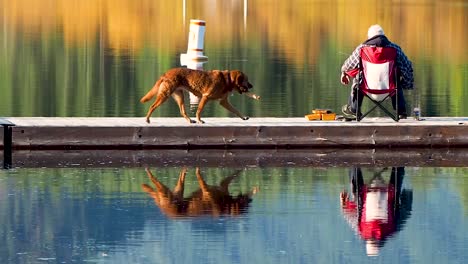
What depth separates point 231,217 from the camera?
16094mm

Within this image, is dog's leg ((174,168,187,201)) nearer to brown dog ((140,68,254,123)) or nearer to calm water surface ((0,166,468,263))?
calm water surface ((0,166,468,263))

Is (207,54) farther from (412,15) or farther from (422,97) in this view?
(412,15)

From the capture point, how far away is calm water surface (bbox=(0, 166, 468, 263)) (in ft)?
47.0

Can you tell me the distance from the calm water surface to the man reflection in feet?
0.06

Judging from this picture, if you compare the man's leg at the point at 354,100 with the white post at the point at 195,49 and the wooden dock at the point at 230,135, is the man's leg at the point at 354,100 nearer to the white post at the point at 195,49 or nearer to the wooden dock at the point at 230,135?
the wooden dock at the point at 230,135

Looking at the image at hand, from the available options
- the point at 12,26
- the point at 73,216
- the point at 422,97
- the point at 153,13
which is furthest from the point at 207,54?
the point at 153,13

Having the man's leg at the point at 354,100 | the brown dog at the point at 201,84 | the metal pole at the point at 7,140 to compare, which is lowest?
the metal pole at the point at 7,140

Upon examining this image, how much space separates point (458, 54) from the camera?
45.8 meters

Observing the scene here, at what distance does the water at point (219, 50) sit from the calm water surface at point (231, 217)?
22.9ft

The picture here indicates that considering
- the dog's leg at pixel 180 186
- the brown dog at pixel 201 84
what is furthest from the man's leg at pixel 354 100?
the dog's leg at pixel 180 186

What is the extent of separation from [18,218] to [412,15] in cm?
5451

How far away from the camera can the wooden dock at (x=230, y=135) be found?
2014 cm

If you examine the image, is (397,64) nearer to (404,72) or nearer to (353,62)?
(404,72)

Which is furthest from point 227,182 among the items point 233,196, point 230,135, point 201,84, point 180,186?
point 201,84
